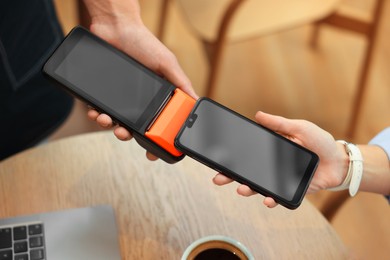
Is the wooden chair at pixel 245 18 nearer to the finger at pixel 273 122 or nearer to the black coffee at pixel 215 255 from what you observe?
the finger at pixel 273 122

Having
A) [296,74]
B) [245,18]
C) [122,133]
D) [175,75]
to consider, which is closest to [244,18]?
[245,18]

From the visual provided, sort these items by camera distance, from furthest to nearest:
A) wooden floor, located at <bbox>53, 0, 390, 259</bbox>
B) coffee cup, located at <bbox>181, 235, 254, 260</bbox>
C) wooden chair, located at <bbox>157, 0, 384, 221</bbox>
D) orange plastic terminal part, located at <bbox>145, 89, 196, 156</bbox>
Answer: wooden floor, located at <bbox>53, 0, 390, 259</bbox>
wooden chair, located at <bbox>157, 0, 384, 221</bbox>
orange plastic terminal part, located at <bbox>145, 89, 196, 156</bbox>
coffee cup, located at <bbox>181, 235, 254, 260</bbox>

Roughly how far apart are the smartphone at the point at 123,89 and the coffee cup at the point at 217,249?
0.49 feet

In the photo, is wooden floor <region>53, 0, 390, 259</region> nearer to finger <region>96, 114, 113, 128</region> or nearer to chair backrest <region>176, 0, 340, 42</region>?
chair backrest <region>176, 0, 340, 42</region>

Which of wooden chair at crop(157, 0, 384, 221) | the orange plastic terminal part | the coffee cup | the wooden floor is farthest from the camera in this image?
the wooden floor

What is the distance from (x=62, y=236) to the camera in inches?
28.3

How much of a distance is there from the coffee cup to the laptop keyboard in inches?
8.9

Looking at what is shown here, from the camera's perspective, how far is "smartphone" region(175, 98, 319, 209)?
27.7 inches

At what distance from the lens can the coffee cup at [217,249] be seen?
0.63m

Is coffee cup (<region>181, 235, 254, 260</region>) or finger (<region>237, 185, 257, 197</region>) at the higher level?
finger (<region>237, 185, 257, 197</region>)

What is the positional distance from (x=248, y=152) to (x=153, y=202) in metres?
0.17

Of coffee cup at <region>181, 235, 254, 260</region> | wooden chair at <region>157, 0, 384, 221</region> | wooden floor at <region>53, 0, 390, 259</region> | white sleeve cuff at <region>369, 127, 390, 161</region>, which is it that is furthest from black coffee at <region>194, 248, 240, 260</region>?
wooden floor at <region>53, 0, 390, 259</region>

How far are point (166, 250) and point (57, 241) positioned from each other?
16 centimetres

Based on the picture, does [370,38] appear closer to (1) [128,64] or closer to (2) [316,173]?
(2) [316,173]
